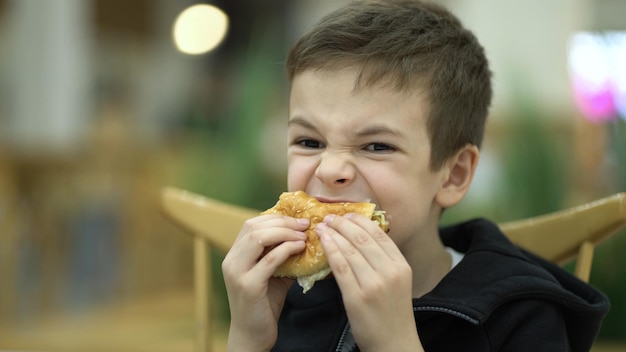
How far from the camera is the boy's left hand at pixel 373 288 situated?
1.14m

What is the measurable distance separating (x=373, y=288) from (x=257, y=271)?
0.62ft

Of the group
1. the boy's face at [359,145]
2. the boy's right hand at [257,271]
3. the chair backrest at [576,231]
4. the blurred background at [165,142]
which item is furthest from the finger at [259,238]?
the blurred background at [165,142]

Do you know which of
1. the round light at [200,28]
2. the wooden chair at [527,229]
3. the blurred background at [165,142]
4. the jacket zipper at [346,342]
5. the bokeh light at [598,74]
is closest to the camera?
the jacket zipper at [346,342]

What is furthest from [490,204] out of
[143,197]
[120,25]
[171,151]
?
[120,25]

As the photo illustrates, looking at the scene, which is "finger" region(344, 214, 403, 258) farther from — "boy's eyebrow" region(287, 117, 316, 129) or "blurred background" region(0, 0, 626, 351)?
"blurred background" region(0, 0, 626, 351)

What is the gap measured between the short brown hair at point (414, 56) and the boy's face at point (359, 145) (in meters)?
0.03

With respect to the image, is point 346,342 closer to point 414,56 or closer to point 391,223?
point 391,223

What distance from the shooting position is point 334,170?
4.12 feet

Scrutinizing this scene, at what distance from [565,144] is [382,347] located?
8.96 ft

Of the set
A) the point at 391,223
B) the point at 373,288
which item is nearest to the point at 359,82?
the point at 391,223

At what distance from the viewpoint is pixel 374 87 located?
1.29 meters

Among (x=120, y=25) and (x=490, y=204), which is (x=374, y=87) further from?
(x=120, y=25)

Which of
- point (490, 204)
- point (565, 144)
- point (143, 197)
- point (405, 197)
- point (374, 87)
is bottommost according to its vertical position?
point (143, 197)

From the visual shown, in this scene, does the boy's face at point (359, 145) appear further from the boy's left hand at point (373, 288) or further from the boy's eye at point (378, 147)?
the boy's left hand at point (373, 288)
